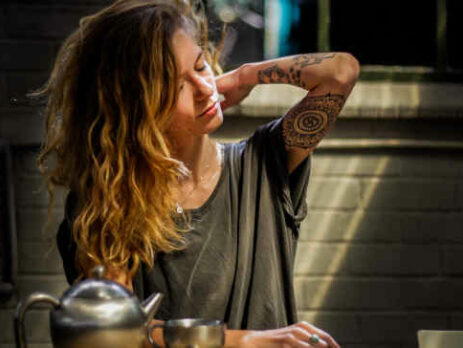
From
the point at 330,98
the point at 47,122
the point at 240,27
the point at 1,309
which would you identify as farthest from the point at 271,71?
the point at 1,309

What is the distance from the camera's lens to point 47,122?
1.99 meters

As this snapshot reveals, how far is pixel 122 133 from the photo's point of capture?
5.97 feet

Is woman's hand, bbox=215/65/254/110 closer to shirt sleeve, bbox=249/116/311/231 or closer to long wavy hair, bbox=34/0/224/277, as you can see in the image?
shirt sleeve, bbox=249/116/311/231

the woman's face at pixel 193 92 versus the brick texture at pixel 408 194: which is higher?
the woman's face at pixel 193 92

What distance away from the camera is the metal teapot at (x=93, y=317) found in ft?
4.00

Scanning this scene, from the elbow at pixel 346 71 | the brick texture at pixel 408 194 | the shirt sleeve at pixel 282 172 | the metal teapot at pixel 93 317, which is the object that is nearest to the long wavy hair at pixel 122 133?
the shirt sleeve at pixel 282 172

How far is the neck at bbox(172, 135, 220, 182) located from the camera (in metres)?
1.97

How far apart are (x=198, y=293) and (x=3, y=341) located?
1.48m

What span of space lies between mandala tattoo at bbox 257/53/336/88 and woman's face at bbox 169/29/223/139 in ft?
0.85

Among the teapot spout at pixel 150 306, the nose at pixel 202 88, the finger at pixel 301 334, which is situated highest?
the nose at pixel 202 88

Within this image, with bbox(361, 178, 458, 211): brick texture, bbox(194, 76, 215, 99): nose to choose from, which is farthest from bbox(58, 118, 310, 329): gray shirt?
bbox(361, 178, 458, 211): brick texture

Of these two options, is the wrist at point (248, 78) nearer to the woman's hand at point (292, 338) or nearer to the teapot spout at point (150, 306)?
the woman's hand at point (292, 338)

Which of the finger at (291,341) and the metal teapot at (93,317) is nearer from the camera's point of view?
the metal teapot at (93,317)

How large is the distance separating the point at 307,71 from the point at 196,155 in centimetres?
35
